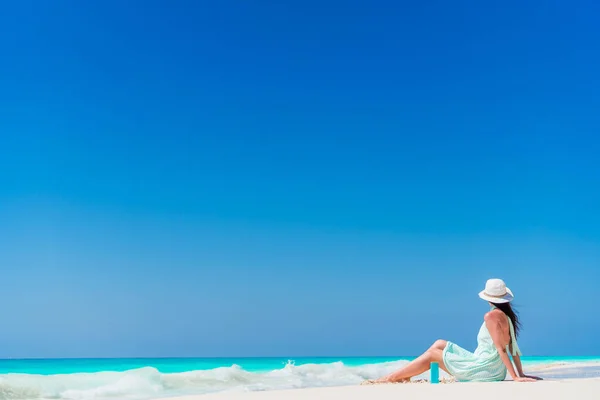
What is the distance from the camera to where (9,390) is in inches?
744

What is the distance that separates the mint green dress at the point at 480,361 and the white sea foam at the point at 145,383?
12.5 meters

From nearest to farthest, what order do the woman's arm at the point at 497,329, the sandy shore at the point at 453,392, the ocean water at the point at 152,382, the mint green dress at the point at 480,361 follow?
the sandy shore at the point at 453,392 < the woman's arm at the point at 497,329 < the mint green dress at the point at 480,361 < the ocean water at the point at 152,382

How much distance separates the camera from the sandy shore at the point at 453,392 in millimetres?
5090

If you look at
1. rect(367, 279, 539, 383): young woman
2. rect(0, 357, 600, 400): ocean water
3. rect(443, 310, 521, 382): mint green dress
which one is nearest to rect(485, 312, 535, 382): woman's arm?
rect(367, 279, 539, 383): young woman

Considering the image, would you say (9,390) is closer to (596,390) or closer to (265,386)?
(265,386)

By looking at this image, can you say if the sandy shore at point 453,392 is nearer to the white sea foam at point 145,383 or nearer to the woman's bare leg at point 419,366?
the woman's bare leg at point 419,366

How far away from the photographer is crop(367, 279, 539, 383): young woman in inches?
251

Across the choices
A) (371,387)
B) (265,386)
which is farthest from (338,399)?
→ (265,386)

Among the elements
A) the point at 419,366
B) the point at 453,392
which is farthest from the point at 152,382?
the point at 453,392

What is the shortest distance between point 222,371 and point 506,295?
17.2 meters

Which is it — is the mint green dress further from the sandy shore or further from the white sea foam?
the white sea foam

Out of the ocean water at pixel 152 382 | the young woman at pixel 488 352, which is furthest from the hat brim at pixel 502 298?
the ocean water at pixel 152 382

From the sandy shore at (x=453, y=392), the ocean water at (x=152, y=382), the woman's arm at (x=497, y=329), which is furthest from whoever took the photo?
the ocean water at (x=152, y=382)

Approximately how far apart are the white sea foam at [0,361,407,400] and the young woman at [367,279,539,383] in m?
12.5
